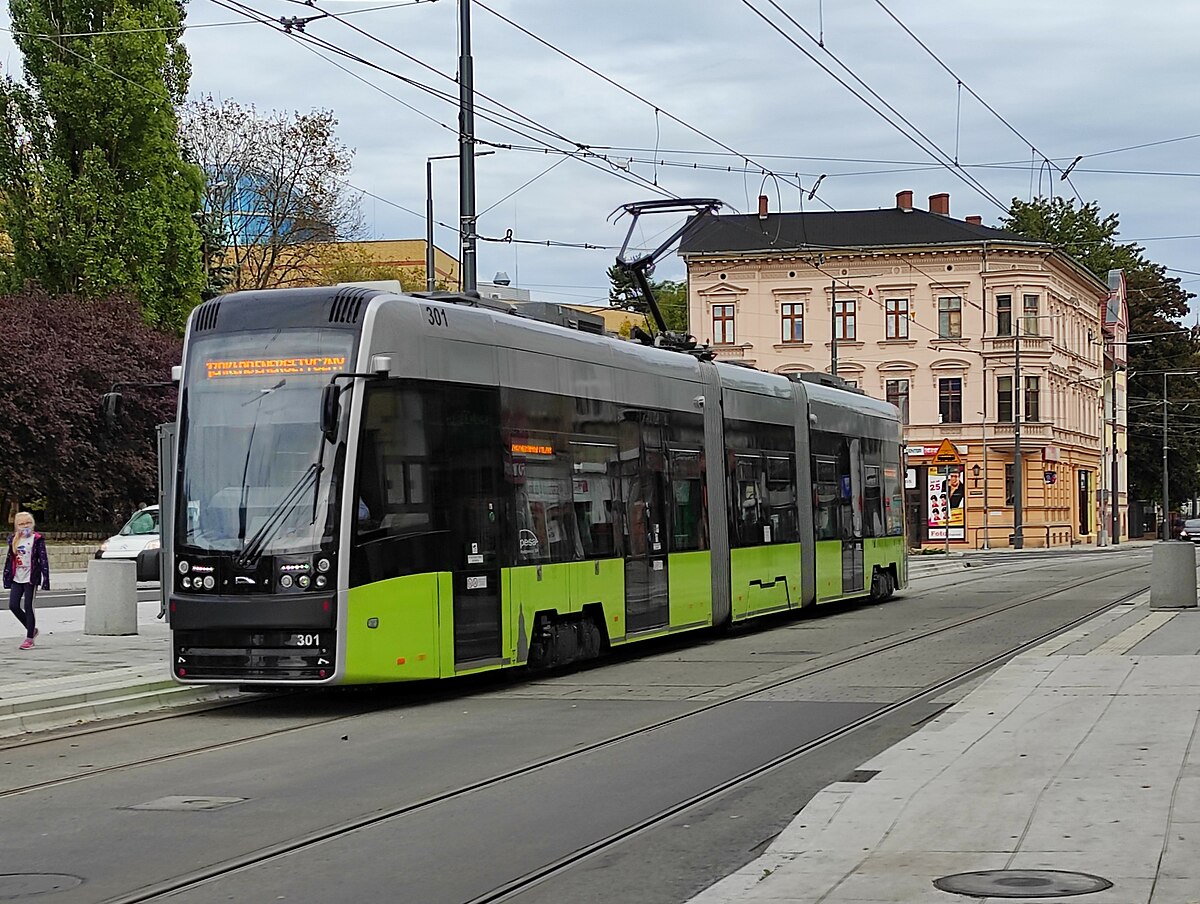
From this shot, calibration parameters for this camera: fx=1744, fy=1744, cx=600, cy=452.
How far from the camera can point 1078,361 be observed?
85.1 meters

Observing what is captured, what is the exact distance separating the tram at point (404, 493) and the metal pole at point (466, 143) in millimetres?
2885

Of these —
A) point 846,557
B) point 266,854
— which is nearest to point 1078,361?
point 846,557

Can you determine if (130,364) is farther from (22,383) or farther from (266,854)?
(266,854)

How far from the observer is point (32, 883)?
7.98 metres

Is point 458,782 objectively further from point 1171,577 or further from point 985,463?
point 985,463

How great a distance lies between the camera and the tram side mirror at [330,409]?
14047mm

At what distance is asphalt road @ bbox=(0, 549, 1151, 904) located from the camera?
8.20m

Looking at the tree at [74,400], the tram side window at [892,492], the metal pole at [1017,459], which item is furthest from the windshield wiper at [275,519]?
the metal pole at [1017,459]

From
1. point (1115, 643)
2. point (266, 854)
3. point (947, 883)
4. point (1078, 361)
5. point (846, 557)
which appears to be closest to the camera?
point (947, 883)

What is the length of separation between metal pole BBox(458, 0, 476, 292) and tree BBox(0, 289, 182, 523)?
855 inches

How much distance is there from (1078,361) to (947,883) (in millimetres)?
81029

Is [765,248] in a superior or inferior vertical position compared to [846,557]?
superior

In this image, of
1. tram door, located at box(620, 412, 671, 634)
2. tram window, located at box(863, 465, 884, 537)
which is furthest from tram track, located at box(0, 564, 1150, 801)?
tram window, located at box(863, 465, 884, 537)

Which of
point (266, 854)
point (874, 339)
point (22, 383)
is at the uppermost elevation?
point (874, 339)
